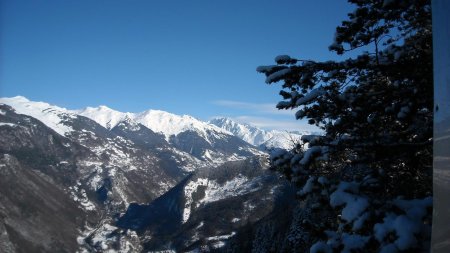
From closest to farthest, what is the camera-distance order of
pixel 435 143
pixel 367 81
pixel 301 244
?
pixel 435 143 → pixel 367 81 → pixel 301 244

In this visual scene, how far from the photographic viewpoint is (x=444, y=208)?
243 cm

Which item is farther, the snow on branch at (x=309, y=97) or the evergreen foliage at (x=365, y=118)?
the snow on branch at (x=309, y=97)

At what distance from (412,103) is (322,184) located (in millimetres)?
2740

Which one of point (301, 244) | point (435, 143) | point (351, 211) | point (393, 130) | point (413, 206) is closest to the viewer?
point (435, 143)

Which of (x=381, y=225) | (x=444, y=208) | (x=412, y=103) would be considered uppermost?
(x=412, y=103)

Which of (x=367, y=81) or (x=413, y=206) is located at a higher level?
(x=367, y=81)

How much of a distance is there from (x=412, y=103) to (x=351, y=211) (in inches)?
153

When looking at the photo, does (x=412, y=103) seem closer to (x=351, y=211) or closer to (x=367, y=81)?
(x=367, y=81)

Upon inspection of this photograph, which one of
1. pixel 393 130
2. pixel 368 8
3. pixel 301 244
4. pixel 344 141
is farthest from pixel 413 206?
pixel 301 244

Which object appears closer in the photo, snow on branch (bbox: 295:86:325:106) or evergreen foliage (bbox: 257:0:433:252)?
evergreen foliage (bbox: 257:0:433:252)

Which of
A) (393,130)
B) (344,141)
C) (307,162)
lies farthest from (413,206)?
(393,130)

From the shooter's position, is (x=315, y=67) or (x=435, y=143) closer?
(x=435, y=143)

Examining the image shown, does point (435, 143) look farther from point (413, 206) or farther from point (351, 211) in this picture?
point (351, 211)

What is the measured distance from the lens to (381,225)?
4137 mm
